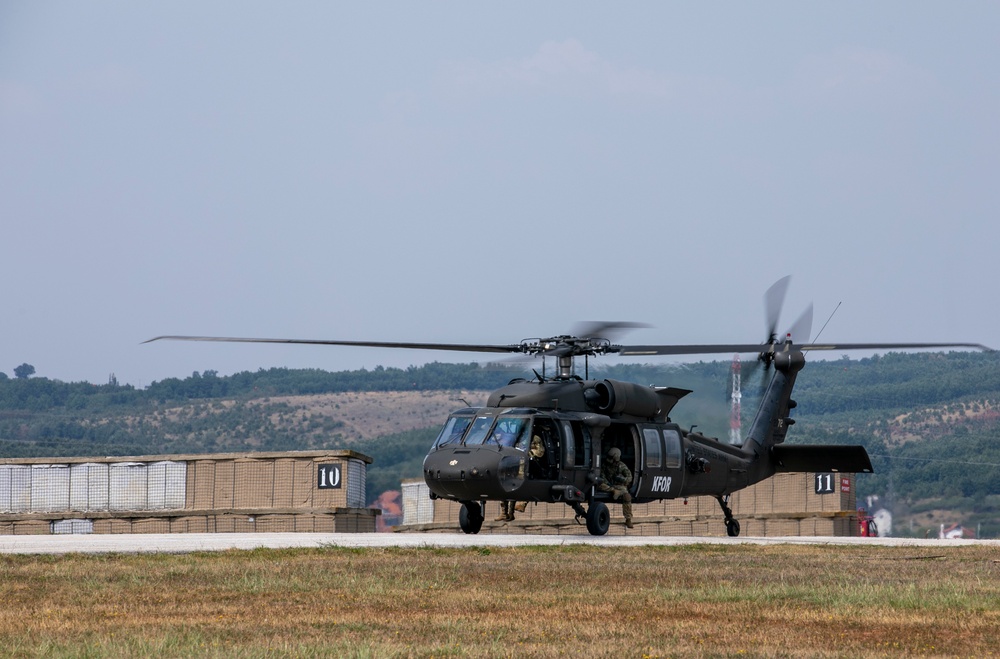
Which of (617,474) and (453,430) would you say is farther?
(617,474)

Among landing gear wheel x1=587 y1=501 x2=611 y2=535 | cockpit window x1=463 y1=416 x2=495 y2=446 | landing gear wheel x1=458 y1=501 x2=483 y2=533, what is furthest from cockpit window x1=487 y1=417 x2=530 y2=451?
landing gear wheel x1=587 y1=501 x2=611 y2=535

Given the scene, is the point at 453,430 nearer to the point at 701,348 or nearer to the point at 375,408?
the point at 701,348

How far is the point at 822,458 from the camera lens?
97.8ft

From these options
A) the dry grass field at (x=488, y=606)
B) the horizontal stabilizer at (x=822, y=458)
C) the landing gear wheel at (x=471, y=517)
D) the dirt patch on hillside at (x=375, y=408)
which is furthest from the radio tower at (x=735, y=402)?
the dirt patch on hillside at (x=375, y=408)

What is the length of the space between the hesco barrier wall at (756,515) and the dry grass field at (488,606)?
18031 millimetres

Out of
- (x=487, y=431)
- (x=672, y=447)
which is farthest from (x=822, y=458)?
(x=487, y=431)

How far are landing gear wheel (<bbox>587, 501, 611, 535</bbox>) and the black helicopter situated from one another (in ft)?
0.06

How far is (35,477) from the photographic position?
131 ft

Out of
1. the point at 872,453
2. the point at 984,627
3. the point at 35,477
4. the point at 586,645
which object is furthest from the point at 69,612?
the point at 872,453

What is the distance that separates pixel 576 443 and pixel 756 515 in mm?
14169

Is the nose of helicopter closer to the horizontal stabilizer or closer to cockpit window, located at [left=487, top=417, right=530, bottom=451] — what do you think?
cockpit window, located at [left=487, top=417, right=530, bottom=451]

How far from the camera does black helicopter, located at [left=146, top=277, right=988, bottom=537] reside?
79.3 ft

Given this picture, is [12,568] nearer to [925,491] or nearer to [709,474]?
[709,474]

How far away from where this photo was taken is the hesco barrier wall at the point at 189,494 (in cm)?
3556
